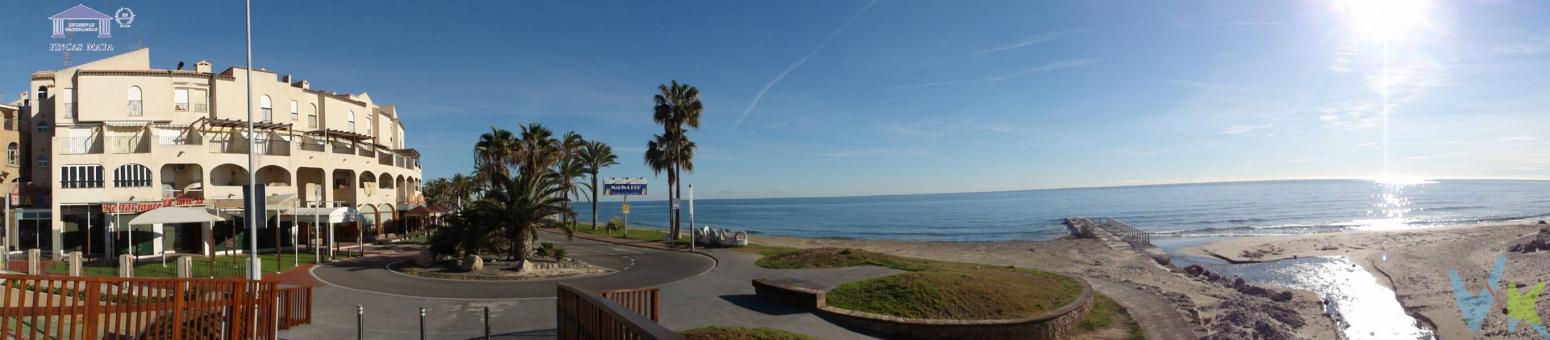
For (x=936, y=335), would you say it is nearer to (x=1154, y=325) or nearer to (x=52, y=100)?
(x=1154, y=325)

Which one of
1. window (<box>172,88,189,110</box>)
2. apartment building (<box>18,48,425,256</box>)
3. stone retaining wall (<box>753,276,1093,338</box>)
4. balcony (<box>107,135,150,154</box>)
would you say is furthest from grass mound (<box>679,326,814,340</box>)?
window (<box>172,88,189,110</box>)

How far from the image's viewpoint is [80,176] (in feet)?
89.4

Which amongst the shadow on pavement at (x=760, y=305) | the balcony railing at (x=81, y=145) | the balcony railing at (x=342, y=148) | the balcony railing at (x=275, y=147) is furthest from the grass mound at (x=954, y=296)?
the balcony railing at (x=81, y=145)

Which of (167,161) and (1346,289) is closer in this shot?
(1346,289)

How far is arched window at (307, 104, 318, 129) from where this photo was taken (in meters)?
38.1

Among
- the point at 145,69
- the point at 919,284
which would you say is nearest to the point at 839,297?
the point at 919,284

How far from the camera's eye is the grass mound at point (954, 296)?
518 inches

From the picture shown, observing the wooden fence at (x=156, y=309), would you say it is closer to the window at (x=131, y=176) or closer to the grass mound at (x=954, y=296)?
the grass mound at (x=954, y=296)

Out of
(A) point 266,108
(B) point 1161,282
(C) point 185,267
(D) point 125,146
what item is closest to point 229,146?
(A) point 266,108

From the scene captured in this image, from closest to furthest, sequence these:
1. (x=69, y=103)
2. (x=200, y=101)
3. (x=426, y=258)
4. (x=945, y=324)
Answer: (x=945, y=324) < (x=426, y=258) < (x=69, y=103) < (x=200, y=101)

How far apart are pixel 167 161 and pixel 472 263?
18.5 m

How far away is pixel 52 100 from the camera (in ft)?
110

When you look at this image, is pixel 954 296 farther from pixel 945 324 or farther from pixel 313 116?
pixel 313 116

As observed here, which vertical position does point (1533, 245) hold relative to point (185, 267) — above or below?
below
